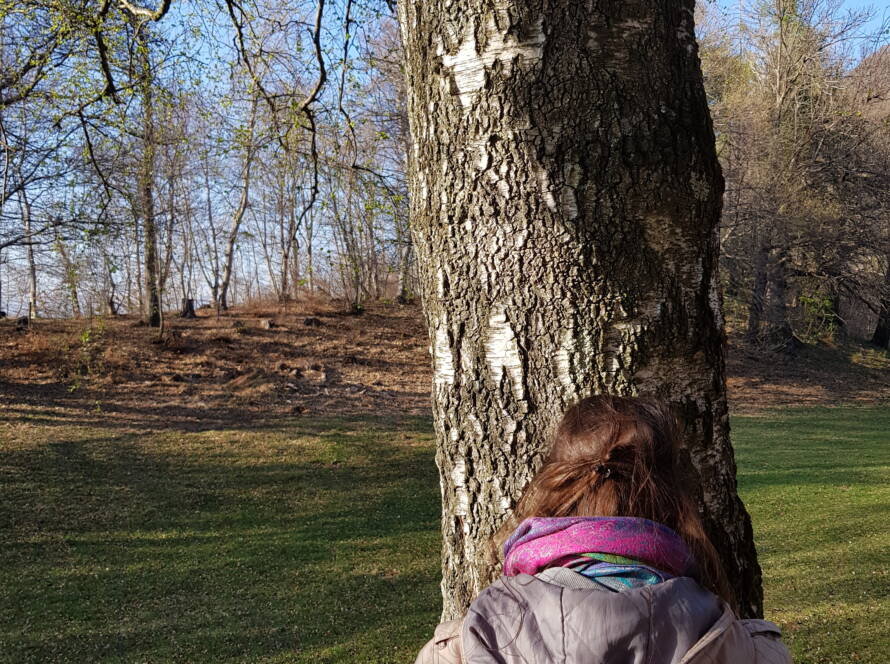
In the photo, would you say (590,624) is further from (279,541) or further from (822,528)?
(822,528)

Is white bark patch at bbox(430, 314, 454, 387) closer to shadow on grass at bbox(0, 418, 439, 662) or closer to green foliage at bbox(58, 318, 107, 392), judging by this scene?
shadow on grass at bbox(0, 418, 439, 662)

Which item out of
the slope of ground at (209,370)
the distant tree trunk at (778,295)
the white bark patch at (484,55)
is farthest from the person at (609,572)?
the distant tree trunk at (778,295)

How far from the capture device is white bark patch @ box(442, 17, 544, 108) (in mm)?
1950

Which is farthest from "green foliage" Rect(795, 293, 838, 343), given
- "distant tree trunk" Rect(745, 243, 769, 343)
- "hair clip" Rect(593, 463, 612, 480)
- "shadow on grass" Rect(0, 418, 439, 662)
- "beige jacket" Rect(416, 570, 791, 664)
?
"beige jacket" Rect(416, 570, 791, 664)

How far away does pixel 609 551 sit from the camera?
4.72 feet

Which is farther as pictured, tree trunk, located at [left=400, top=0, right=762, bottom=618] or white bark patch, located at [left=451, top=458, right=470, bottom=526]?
white bark patch, located at [left=451, top=458, right=470, bottom=526]

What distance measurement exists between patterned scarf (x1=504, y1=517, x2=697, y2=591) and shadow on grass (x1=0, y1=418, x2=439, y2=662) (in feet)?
13.1

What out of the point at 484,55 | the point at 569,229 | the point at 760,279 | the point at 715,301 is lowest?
the point at 715,301

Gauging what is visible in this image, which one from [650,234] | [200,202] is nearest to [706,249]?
[650,234]

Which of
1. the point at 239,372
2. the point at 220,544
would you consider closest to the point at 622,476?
the point at 220,544

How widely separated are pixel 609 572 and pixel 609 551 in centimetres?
5

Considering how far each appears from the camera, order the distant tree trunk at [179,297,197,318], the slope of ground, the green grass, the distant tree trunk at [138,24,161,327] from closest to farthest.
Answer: the green grass < the distant tree trunk at [138,24,161,327] < the slope of ground < the distant tree trunk at [179,297,197,318]

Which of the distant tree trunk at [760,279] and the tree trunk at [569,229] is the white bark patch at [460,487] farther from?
the distant tree trunk at [760,279]

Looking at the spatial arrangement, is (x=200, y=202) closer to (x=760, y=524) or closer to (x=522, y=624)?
(x=760, y=524)
